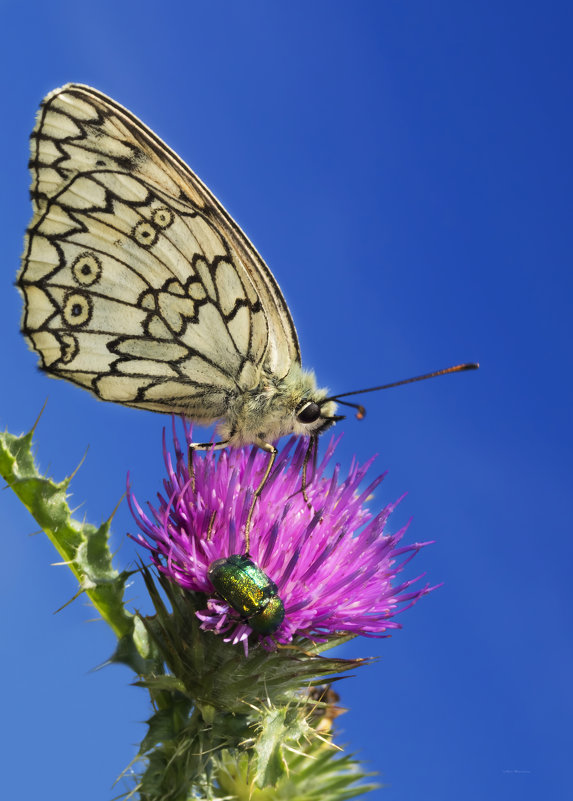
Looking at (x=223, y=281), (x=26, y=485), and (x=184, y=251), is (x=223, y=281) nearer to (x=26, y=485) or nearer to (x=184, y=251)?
(x=184, y=251)

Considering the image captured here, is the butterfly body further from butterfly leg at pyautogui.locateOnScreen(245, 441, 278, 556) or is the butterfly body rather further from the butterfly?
butterfly leg at pyautogui.locateOnScreen(245, 441, 278, 556)

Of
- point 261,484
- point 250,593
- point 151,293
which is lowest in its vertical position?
point 250,593

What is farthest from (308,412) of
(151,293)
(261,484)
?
(151,293)

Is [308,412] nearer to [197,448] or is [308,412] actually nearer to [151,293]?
[197,448]

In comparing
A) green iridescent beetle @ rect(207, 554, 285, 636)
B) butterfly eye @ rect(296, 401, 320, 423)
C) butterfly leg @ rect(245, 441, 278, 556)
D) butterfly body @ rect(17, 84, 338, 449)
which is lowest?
green iridescent beetle @ rect(207, 554, 285, 636)

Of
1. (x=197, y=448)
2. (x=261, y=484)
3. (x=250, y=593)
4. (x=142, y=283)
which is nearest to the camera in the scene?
(x=250, y=593)

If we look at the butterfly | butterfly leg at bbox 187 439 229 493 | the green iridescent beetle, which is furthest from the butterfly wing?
the green iridescent beetle

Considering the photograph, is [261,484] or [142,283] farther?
[142,283]

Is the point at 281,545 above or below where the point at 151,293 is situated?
below
